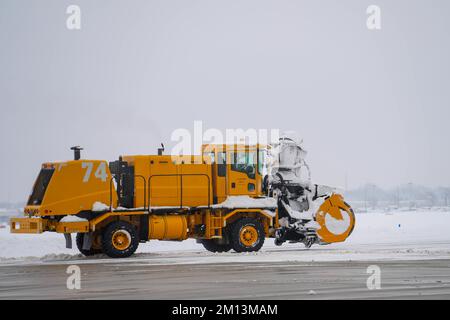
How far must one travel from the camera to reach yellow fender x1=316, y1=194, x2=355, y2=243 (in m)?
26.7

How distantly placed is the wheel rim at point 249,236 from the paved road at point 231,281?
4.88 m

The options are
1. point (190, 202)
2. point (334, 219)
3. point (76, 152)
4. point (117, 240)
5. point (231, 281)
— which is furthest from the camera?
point (334, 219)

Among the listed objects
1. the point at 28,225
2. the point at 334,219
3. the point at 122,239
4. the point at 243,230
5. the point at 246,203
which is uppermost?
the point at 246,203

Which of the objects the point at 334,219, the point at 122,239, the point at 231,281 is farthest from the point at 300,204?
the point at 231,281

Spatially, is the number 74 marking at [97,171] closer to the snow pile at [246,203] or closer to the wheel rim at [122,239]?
the wheel rim at [122,239]

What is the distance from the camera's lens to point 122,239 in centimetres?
2420

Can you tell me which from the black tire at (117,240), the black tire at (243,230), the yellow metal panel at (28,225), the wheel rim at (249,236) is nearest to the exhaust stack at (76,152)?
the yellow metal panel at (28,225)

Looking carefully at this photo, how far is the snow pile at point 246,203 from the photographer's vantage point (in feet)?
84.1

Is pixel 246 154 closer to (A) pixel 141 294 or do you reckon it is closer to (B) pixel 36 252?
(B) pixel 36 252

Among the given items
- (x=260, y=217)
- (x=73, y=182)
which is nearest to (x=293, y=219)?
(x=260, y=217)

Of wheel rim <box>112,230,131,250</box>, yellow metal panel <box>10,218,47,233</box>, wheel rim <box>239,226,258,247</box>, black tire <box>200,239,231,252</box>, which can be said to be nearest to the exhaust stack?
yellow metal panel <box>10,218,47,233</box>

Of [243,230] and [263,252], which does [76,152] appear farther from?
[263,252]

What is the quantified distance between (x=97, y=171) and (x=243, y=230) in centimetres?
518

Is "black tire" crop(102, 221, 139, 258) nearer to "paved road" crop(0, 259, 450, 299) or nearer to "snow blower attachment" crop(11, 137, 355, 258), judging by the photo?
"snow blower attachment" crop(11, 137, 355, 258)
